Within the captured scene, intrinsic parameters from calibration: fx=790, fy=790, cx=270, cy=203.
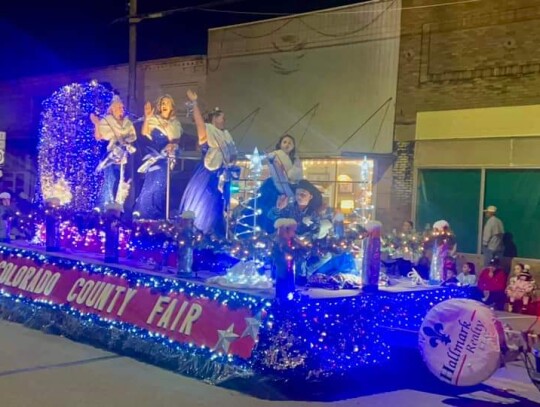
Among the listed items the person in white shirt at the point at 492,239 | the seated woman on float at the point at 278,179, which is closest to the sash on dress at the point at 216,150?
the seated woman on float at the point at 278,179

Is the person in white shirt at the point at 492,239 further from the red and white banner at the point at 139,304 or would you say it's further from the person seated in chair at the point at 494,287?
the red and white banner at the point at 139,304

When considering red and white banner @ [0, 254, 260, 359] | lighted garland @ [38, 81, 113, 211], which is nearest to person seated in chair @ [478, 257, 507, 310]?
red and white banner @ [0, 254, 260, 359]

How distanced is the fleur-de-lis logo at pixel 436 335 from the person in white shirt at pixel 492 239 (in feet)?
27.7

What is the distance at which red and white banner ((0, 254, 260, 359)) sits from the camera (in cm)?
856

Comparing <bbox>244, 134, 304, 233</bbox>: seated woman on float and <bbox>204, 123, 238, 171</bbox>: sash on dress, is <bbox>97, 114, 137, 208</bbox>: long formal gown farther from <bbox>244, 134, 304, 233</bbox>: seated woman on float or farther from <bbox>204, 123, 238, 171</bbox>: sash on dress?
<bbox>244, 134, 304, 233</bbox>: seated woman on float

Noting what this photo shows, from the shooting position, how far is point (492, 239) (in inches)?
625

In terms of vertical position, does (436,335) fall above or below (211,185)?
below

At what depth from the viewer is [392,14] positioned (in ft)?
61.7

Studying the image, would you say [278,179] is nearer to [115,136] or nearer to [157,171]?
[157,171]

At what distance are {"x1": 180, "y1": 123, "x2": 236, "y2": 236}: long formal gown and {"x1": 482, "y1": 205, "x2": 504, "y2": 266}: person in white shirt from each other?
6.86 metres

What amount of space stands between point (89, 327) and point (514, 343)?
576cm

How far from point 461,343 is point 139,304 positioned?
430cm

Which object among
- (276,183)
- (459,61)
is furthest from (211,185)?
(459,61)

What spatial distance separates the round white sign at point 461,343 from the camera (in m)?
7.34
